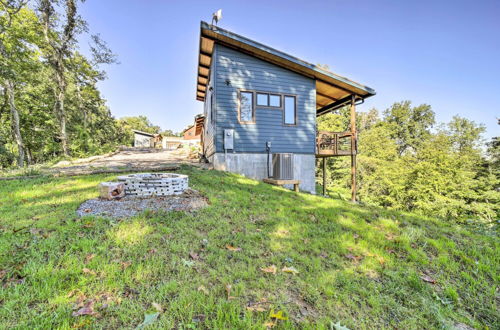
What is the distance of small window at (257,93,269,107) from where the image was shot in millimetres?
8336

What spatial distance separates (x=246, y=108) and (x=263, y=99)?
33.4 inches

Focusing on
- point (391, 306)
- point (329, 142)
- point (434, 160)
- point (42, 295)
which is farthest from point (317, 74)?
point (434, 160)

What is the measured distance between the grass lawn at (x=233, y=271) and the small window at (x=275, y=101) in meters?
5.80

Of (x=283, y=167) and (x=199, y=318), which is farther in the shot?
(x=283, y=167)

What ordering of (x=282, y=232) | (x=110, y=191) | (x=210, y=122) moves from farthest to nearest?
(x=210, y=122)
(x=110, y=191)
(x=282, y=232)

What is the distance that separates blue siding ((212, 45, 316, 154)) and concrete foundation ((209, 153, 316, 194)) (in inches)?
11.1

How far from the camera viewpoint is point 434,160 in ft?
54.3

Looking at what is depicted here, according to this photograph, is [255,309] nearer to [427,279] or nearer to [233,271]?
[233,271]

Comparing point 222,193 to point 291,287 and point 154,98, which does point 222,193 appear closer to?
point 291,287

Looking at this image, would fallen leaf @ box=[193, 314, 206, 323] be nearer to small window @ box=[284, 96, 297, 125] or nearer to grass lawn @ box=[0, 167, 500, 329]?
grass lawn @ box=[0, 167, 500, 329]

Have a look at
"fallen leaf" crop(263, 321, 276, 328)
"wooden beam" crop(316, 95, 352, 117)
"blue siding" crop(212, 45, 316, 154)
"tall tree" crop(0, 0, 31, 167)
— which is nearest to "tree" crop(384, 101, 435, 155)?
"wooden beam" crop(316, 95, 352, 117)

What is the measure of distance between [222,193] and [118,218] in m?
2.31

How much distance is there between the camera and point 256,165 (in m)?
8.24

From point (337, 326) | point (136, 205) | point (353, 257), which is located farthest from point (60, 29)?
point (337, 326)
